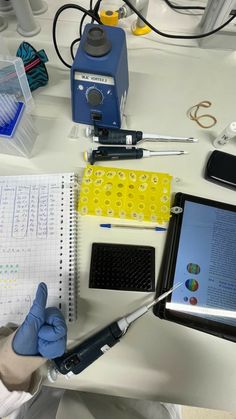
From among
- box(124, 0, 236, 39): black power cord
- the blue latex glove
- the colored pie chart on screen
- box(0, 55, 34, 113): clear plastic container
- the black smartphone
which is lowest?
the blue latex glove

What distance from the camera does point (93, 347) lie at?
46 cm

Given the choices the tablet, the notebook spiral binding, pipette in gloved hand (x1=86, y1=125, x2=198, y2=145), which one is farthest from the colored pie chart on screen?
pipette in gloved hand (x1=86, y1=125, x2=198, y2=145)

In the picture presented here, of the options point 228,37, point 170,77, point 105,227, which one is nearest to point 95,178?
point 105,227

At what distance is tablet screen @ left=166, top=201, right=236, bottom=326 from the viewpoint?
485mm

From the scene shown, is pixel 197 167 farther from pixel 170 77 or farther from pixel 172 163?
pixel 170 77

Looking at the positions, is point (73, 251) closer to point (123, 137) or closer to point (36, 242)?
point (36, 242)

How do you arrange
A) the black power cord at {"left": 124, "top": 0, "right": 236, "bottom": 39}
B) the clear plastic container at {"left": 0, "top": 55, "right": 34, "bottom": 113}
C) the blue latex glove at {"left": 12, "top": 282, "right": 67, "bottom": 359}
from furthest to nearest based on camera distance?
1. the black power cord at {"left": 124, "top": 0, "right": 236, "bottom": 39}
2. the clear plastic container at {"left": 0, "top": 55, "right": 34, "bottom": 113}
3. the blue latex glove at {"left": 12, "top": 282, "right": 67, "bottom": 359}

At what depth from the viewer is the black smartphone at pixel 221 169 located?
1.86 ft

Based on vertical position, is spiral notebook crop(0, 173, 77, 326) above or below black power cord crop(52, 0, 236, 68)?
below

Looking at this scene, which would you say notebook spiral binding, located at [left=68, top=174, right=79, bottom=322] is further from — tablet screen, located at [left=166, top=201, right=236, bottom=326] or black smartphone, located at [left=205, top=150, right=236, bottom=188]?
black smartphone, located at [left=205, top=150, right=236, bottom=188]

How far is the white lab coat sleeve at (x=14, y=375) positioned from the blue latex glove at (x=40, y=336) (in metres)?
0.01

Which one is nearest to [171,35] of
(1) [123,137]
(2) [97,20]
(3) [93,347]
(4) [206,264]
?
(2) [97,20]

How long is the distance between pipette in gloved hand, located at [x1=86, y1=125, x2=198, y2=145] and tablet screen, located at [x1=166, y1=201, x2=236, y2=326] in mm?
153

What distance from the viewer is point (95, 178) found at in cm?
56
